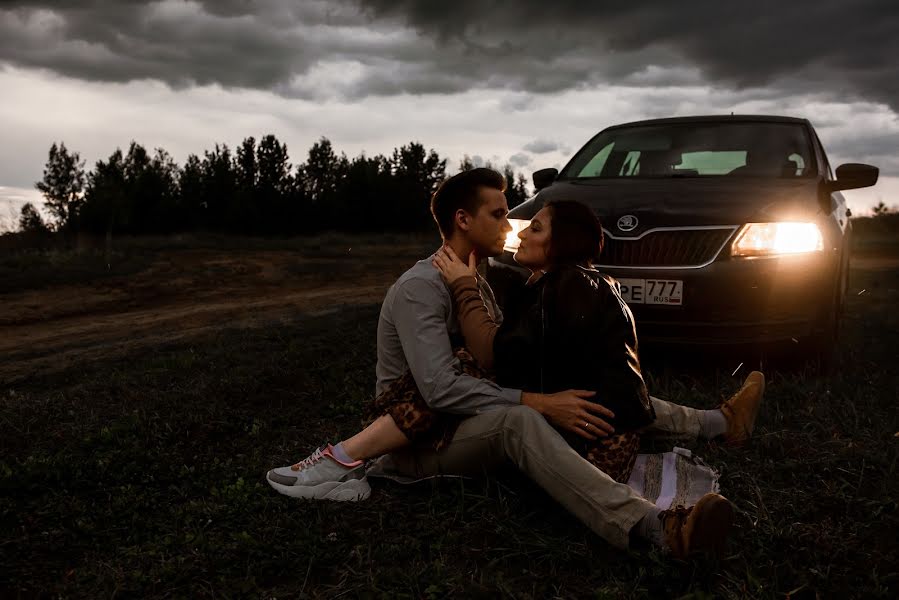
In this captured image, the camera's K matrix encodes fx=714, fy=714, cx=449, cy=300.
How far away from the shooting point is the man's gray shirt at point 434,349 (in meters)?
2.72

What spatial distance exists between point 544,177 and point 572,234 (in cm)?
290

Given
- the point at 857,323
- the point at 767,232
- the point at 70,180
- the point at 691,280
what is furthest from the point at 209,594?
the point at 70,180

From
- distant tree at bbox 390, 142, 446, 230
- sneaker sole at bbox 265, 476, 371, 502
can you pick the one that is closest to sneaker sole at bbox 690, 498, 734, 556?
sneaker sole at bbox 265, 476, 371, 502

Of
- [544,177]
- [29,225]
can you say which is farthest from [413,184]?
[544,177]

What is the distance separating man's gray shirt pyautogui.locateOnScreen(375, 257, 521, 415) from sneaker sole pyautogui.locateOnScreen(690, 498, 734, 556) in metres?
0.79

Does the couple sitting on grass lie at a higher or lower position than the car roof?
lower

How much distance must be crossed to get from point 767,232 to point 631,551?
2.32 meters

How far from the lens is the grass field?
94.7 inches

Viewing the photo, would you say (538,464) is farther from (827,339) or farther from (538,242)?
(827,339)

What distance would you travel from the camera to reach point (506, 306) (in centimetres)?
276

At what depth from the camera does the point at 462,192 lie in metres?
2.96

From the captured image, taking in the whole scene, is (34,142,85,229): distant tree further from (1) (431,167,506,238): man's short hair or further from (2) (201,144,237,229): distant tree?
(1) (431,167,506,238): man's short hair

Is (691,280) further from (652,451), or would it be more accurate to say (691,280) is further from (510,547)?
(510,547)

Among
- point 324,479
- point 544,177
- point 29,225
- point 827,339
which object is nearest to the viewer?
point 324,479
